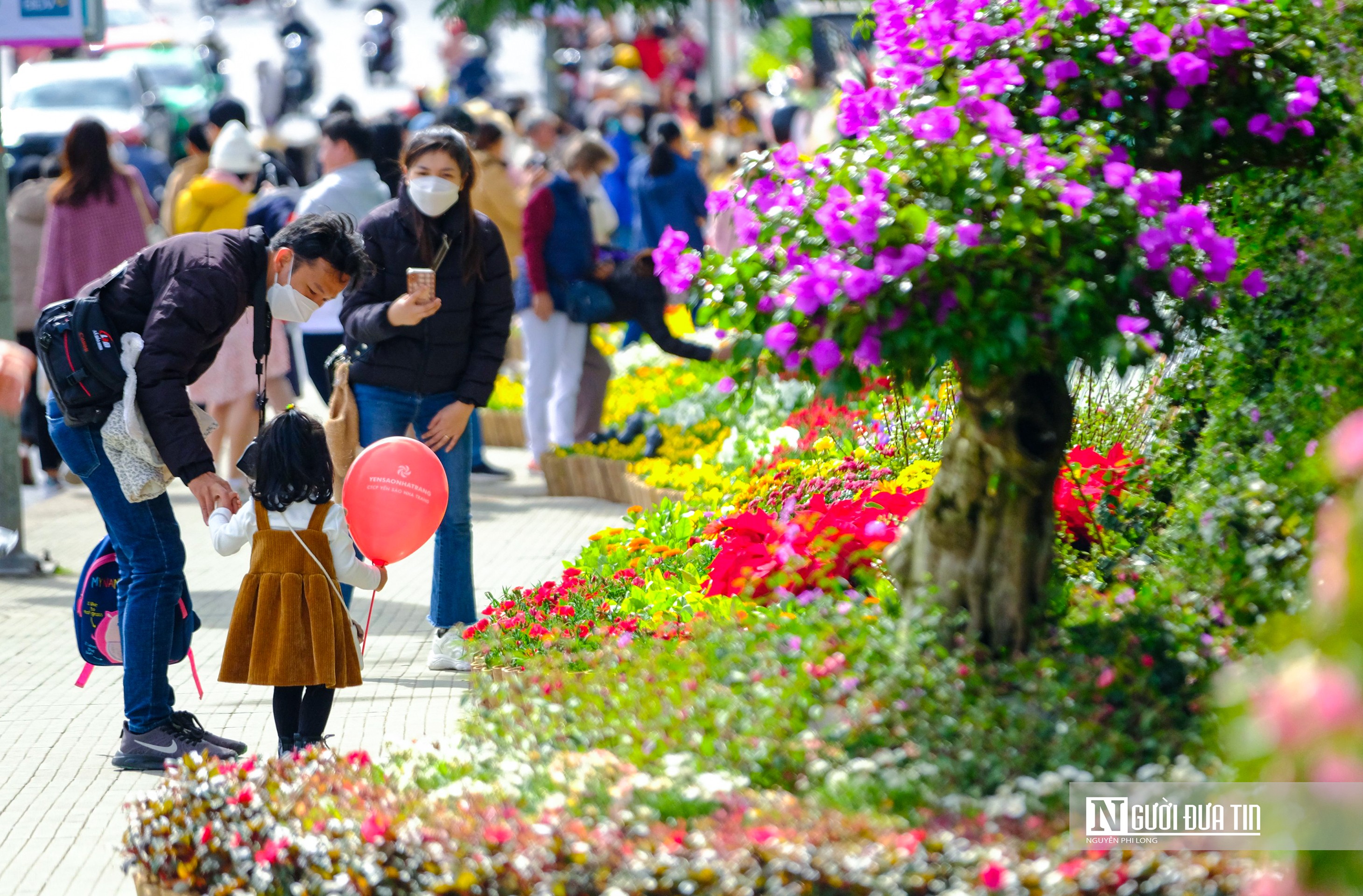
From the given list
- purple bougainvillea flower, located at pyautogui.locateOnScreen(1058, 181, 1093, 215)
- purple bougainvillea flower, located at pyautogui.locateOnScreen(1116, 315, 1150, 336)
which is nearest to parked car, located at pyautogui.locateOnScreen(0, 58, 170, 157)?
purple bougainvillea flower, located at pyautogui.locateOnScreen(1058, 181, 1093, 215)

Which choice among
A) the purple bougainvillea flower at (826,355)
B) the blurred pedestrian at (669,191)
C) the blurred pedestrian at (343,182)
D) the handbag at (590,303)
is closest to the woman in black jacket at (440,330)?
the blurred pedestrian at (343,182)

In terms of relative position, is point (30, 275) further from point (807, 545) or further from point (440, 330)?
point (807, 545)

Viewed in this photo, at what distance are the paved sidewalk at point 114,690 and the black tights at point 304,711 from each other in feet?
1.02

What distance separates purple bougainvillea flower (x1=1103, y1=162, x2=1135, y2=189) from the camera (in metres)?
3.66

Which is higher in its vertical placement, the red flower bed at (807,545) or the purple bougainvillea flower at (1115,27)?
the purple bougainvillea flower at (1115,27)

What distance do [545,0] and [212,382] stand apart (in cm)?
1057

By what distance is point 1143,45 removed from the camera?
4.17 m

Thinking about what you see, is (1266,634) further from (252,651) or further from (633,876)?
(252,651)

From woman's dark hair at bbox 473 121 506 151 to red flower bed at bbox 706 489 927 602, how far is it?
5.02 metres

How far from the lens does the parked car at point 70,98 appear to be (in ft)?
69.9

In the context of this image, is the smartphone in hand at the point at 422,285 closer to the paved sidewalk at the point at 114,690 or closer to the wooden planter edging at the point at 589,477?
the paved sidewalk at the point at 114,690

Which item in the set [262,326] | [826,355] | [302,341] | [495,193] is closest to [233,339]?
[302,341]

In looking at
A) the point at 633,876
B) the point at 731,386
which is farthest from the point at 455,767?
the point at 731,386

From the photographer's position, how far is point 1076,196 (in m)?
3.57
